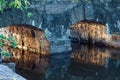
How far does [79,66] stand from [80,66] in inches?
1.3

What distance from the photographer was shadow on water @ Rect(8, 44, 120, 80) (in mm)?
9438

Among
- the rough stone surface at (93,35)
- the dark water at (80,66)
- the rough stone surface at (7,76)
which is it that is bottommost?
the dark water at (80,66)

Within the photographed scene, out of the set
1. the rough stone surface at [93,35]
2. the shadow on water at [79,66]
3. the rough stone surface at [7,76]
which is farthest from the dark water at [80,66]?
the rough stone surface at [7,76]

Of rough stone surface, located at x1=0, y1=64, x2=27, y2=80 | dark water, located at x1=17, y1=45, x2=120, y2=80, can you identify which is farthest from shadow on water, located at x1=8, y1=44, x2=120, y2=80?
rough stone surface, located at x1=0, y1=64, x2=27, y2=80

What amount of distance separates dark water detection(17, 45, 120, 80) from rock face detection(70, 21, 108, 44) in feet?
2.12

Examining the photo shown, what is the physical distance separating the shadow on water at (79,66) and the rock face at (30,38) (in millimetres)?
549

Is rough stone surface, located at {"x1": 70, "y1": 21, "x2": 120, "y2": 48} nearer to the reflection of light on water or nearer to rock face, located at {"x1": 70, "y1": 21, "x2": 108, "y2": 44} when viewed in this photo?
rock face, located at {"x1": 70, "y1": 21, "x2": 108, "y2": 44}

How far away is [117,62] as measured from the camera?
436 inches

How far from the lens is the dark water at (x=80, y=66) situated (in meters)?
9.43

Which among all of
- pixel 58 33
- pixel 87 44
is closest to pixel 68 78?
pixel 58 33

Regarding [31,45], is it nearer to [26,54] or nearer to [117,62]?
[26,54]

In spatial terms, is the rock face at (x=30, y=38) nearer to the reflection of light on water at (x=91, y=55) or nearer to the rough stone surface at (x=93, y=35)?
the reflection of light on water at (x=91, y=55)

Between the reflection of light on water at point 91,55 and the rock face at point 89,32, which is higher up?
the rock face at point 89,32

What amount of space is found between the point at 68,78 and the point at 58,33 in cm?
303
